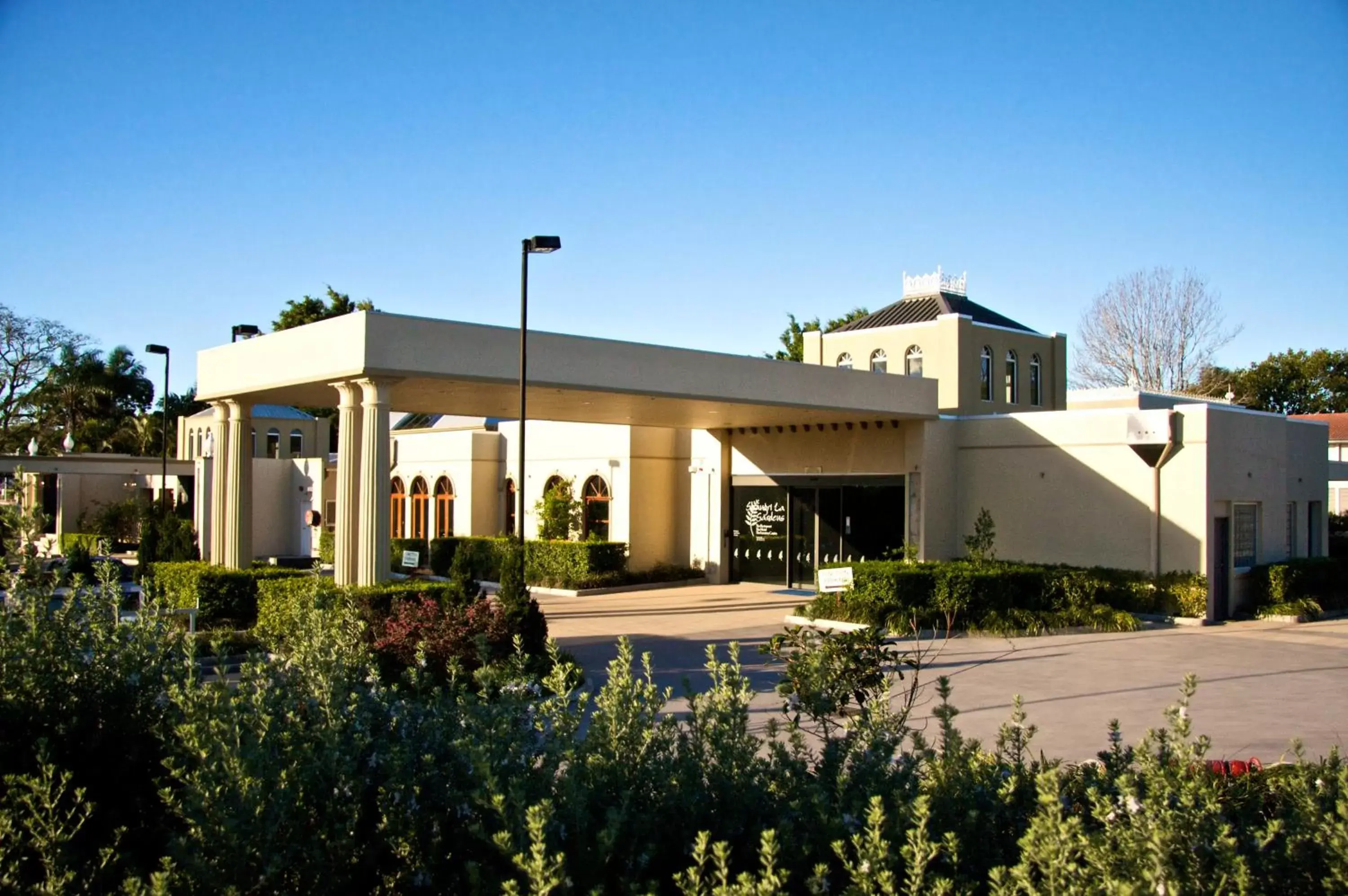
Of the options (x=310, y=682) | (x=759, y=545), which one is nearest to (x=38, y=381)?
(x=759, y=545)

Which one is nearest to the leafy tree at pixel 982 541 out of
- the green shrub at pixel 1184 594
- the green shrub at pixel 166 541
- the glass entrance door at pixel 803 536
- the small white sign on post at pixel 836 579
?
the green shrub at pixel 1184 594

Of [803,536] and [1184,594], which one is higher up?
[803,536]

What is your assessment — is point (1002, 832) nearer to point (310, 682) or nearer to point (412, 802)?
point (412, 802)

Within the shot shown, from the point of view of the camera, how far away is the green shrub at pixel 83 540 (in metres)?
33.2

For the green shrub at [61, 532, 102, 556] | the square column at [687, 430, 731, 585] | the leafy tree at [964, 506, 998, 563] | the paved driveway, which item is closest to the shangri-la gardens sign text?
the square column at [687, 430, 731, 585]

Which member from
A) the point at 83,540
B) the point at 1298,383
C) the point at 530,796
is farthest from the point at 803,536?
the point at 1298,383

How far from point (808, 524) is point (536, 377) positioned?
1088cm

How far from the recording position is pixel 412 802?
4.35 meters

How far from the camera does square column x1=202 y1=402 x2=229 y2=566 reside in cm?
1981

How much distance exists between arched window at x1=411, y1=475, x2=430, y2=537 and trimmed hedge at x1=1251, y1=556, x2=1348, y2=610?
2299 cm

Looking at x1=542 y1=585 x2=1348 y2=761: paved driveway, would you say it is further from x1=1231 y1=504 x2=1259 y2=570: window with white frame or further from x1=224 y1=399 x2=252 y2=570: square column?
x1=224 y1=399 x2=252 y2=570: square column

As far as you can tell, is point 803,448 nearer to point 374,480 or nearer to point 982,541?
point 982,541

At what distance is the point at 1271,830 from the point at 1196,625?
17110mm

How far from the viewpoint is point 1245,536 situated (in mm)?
21234
